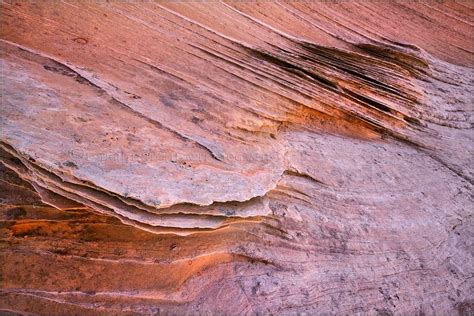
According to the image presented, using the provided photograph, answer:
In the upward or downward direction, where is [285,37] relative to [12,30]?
upward

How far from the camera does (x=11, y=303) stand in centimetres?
182

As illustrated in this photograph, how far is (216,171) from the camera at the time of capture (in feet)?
6.93

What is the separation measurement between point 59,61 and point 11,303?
1270mm

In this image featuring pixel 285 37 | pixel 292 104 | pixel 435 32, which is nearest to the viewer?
pixel 292 104

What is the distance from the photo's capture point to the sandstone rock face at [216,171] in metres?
1.87

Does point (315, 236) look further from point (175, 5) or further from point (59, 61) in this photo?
point (175, 5)

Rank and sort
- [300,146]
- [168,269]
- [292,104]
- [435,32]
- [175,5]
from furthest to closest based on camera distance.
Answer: [435,32]
[175,5]
[292,104]
[300,146]
[168,269]

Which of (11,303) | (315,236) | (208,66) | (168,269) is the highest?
(208,66)

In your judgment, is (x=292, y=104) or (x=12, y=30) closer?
(x=12, y=30)

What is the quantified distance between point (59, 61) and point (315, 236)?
1.69 m

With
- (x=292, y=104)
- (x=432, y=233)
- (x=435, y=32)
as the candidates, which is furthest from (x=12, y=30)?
(x=435, y=32)

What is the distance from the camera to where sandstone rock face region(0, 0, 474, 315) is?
1.87 metres

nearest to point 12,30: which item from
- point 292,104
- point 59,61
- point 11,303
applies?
point 59,61

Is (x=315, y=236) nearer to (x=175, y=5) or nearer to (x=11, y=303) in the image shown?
(x=11, y=303)
